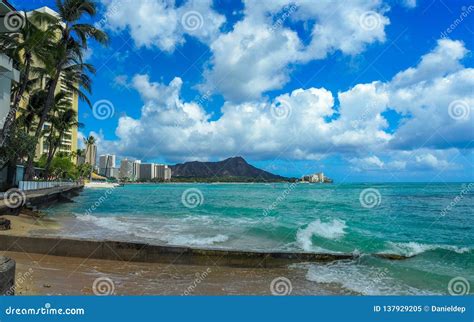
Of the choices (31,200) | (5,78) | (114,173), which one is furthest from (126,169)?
(31,200)

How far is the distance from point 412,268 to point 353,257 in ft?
4.59

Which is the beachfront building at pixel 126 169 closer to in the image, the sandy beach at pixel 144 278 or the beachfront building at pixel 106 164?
the beachfront building at pixel 106 164

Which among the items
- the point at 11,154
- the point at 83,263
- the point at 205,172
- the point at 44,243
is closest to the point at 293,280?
the point at 83,263

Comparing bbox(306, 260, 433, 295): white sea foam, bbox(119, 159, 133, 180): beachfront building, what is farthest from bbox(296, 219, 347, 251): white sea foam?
bbox(119, 159, 133, 180): beachfront building

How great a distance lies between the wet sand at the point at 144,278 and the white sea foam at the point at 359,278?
37 centimetres

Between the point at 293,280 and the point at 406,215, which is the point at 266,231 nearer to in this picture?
the point at 293,280

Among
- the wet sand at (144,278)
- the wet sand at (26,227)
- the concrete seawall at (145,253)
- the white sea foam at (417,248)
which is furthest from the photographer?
the white sea foam at (417,248)

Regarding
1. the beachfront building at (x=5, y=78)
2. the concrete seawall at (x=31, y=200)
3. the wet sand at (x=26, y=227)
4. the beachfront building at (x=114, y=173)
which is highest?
the beachfront building at (x=5, y=78)

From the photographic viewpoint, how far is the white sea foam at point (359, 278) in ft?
24.6

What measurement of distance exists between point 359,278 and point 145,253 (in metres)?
4.69

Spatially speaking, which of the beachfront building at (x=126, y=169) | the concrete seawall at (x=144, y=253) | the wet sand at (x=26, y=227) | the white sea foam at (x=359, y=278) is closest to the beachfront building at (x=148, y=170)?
the beachfront building at (x=126, y=169)

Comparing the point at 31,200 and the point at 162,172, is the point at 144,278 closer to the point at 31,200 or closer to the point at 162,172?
the point at 31,200

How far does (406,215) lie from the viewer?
2431cm

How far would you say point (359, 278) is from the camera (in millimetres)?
8242
